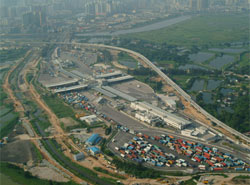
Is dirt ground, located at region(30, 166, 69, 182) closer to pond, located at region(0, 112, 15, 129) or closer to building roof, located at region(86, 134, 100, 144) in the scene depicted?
building roof, located at region(86, 134, 100, 144)

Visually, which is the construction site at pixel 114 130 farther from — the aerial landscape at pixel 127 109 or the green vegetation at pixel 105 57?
the green vegetation at pixel 105 57

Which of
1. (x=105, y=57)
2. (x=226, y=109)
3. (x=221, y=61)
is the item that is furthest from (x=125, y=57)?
(x=226, y=109)

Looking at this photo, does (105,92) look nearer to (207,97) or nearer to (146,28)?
(207,97)

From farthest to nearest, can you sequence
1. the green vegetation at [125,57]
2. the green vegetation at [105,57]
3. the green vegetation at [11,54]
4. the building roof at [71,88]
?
1. the green vegetation at [11,54]
2. the green vegetation at [125,57]
3. the green vegetation at [105,57]
4. the building roof at [71,88]

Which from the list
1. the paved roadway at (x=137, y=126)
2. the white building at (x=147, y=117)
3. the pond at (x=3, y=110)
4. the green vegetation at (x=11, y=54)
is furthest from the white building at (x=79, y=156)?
the green vegetation at (x=11, y=54)

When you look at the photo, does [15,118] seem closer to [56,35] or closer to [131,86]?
[131,86]

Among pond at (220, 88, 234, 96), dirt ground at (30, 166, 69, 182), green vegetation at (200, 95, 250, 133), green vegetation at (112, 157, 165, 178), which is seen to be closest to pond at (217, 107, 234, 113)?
green vegetation at (200, 95, 250, 133)
